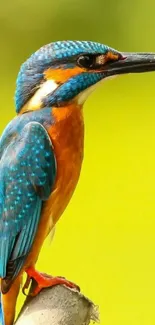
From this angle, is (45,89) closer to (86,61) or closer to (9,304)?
(86,61)

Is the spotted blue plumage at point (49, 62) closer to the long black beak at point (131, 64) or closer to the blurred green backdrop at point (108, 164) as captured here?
the long black beak at point (131, 64)

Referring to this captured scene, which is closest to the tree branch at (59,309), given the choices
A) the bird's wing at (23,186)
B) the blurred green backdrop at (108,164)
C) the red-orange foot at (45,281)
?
the red-orange foot at (45,281)

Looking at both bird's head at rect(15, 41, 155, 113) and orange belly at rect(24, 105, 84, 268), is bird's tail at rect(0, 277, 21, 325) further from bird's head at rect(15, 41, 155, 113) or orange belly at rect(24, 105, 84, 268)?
bird's head at rect(15, 41, 155, 113)

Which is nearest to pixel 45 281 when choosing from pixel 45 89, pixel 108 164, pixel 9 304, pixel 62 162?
pixel 9 304

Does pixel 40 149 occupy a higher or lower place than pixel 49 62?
lower

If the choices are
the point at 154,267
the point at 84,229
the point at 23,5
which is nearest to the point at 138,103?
the point at 23,5

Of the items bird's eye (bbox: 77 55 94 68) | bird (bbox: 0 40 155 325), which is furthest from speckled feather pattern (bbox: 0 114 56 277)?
bird's eye (bbox: 77 55 94 68)

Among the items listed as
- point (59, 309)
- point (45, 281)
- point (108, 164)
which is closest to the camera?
point (59, 309)
